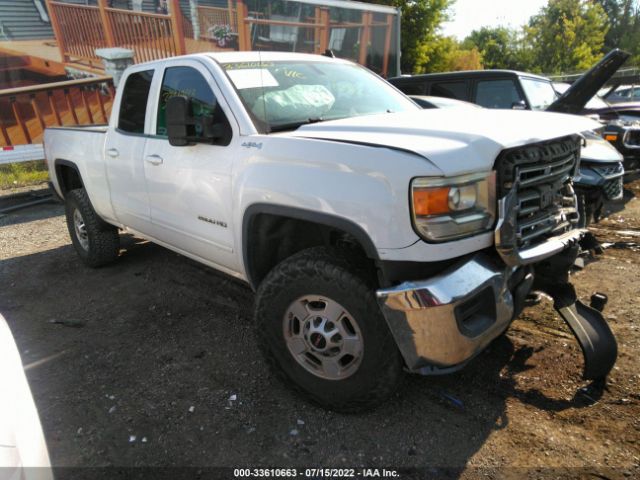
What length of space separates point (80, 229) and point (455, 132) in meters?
4.42

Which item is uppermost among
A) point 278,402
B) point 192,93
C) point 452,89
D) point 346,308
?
point 192,93

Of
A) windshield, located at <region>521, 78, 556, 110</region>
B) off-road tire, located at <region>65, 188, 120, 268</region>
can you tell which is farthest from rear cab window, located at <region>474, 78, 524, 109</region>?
off-road tire, located at <region>65, 188, 120, 268</region>

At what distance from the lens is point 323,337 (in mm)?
2414

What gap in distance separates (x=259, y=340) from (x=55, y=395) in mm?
1380

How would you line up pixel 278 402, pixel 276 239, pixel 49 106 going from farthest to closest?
pixel 49 106 → pixel 276 239 → pixel 278 402

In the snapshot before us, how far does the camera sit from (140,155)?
3.66m

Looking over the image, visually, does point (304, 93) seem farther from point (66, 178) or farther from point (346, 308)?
point (66, 178)

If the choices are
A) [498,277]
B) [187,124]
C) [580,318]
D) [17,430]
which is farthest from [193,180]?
[580,318]

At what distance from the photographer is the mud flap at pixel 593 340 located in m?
2.52

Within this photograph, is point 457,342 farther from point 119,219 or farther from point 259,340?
point 119,219

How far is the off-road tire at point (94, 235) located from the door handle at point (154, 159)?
1.56m

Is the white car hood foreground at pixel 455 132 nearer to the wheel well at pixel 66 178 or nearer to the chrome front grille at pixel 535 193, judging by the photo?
the chrome front grille at pixel 535 193

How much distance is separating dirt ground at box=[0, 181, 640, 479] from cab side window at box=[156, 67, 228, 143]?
1548 millimetres

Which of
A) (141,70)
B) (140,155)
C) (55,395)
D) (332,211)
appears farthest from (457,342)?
(141,70)
